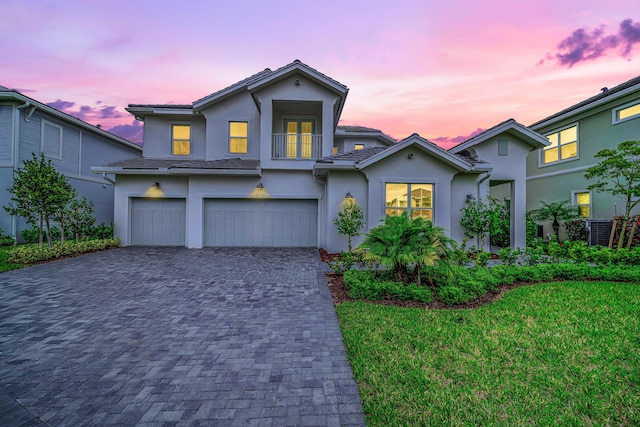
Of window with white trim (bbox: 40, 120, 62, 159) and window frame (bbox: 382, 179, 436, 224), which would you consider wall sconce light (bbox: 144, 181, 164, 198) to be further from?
window frame (bbox: 382, 179, 436, 224)

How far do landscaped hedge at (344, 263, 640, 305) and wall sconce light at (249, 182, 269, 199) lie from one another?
6658 millimetres

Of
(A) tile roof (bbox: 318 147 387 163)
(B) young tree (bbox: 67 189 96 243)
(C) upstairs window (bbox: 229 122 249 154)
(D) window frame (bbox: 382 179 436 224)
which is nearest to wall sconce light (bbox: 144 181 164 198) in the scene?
(B) young tree (bbox: 67 189 96 243)

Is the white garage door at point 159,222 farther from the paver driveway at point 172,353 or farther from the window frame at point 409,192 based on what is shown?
the window frame at point 409,192

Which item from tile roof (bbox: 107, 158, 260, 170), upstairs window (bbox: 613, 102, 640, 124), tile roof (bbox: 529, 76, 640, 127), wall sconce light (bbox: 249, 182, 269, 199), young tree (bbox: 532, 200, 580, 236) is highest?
tile roof (bbox: 529, 76, 640, 127)

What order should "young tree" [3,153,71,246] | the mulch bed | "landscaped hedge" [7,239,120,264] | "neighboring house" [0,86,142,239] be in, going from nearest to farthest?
the mulch bed < "landscaped hedge" [7,239,120,264] < "young tree" [3,153,71,246] < "neighboring house" [0,86,142,239]

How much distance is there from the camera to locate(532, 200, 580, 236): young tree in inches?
484

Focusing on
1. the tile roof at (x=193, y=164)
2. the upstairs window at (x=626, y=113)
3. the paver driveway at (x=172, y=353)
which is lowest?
the paver driveway at (x=172, y=353)

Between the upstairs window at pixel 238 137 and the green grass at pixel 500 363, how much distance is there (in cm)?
1010

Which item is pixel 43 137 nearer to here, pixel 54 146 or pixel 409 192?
pixel 54 146

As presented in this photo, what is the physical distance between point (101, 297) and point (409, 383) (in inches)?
231

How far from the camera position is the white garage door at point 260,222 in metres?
11.6

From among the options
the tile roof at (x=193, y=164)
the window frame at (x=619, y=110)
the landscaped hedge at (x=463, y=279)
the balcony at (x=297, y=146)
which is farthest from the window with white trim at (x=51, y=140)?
the window frame at (x=619, y=110)

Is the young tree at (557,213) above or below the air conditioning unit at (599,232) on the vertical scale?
above

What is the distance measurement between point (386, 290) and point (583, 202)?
13.6 m
